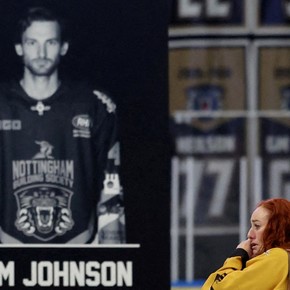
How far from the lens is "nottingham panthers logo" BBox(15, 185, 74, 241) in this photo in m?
8.48

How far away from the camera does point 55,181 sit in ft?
27.9

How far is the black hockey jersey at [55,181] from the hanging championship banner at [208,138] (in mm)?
534

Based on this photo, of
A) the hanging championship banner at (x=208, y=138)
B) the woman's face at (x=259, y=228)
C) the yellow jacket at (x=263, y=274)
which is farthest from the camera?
the hanging championship banner at (x=208, y=138)

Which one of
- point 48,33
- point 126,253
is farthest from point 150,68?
point 126,253

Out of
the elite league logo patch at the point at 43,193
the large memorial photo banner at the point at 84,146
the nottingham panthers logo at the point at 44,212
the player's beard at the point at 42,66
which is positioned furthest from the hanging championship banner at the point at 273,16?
the nottingham panthers logo at the point at 44,212

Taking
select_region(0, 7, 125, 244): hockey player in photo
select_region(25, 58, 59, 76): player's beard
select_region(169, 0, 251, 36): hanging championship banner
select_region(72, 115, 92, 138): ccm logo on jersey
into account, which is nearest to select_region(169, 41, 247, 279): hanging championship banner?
select_region(169, 0, 251, 36): hanging championship banner

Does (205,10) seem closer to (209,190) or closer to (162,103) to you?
(162,103)

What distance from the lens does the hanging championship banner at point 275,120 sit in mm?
8414

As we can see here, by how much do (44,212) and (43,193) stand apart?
15cm

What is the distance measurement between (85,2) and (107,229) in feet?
5.90

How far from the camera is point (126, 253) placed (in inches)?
333

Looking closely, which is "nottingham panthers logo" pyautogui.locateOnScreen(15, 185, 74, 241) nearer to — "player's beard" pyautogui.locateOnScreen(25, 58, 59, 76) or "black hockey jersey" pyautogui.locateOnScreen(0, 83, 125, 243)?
"black hockey jersey" pyautogui.locateOnScreen(0, 83, 125, 243)

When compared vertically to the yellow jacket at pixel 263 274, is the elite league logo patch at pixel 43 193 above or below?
above

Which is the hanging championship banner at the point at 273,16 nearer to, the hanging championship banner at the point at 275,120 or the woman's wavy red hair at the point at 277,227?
the hanging championship banner at the point at 275,120
